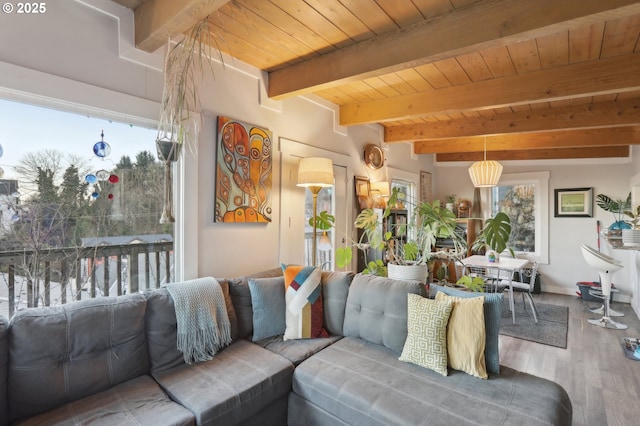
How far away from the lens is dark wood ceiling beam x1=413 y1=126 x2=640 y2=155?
4211mm

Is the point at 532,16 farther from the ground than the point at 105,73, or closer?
farther from the ground

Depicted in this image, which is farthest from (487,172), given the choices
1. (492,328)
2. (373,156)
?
(492,328)

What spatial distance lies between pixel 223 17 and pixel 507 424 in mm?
2643

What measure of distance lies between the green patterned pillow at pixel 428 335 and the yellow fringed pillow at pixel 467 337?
4cm

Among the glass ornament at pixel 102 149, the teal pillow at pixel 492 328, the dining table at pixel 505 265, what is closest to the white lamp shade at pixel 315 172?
the glass ornament at pixel 102 149

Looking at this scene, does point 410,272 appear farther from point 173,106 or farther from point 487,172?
point 487,172

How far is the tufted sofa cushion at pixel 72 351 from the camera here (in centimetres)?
145

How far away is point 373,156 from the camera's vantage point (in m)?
4.34

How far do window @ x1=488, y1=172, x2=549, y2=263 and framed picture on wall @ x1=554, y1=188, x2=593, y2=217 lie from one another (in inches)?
6.9

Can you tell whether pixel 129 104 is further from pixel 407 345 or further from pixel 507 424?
pixel 507 424

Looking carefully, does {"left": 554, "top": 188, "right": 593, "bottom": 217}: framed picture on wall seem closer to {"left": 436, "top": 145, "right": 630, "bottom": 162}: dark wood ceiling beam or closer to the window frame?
the window frame

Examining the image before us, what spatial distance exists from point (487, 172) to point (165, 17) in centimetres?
400

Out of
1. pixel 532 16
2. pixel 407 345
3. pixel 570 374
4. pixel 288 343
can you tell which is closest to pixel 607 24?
pixel 532 16

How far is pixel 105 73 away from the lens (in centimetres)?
193
